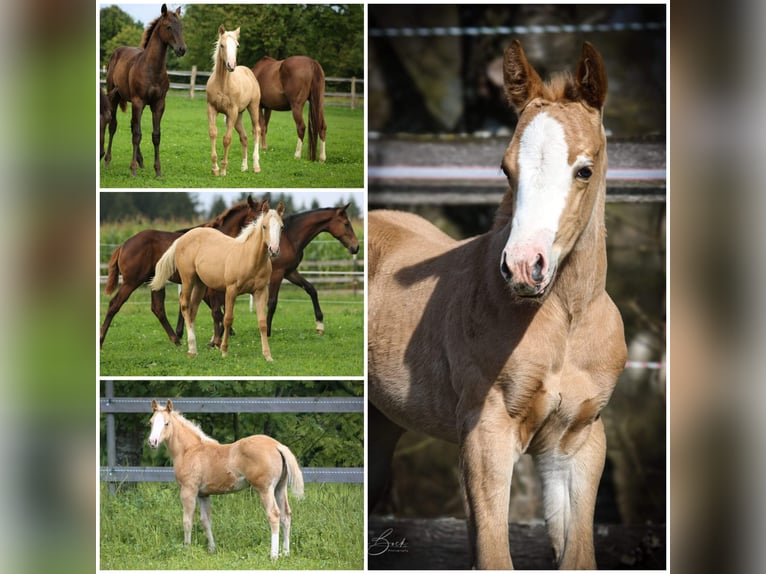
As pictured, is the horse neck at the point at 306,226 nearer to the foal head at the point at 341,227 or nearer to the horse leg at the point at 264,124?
the foal head at the point at 341,227

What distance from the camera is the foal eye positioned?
3.77 m

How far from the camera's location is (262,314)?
4926mm

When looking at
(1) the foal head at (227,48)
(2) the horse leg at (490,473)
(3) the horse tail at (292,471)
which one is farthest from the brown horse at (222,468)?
(1) the foal head at (227,48)

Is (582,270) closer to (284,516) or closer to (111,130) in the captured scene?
(284,516)

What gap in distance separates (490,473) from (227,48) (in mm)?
2418

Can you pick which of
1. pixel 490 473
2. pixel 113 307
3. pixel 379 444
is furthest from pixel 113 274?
pixel 490 473

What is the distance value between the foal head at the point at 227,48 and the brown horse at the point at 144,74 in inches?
6.5

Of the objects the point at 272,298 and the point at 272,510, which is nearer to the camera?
the point at 272,510

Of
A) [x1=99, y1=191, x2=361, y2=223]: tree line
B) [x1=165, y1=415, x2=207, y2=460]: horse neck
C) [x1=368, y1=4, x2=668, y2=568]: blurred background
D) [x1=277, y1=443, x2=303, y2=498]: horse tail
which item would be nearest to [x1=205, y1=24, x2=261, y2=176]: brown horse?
Answer: [x1=99, y1=191, x2=361, y2=223]: tree line

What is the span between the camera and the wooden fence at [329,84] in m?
4.99

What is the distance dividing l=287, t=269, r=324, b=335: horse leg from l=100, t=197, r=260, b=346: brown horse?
35 cm

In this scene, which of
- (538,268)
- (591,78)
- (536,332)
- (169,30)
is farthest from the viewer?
(169,30)
